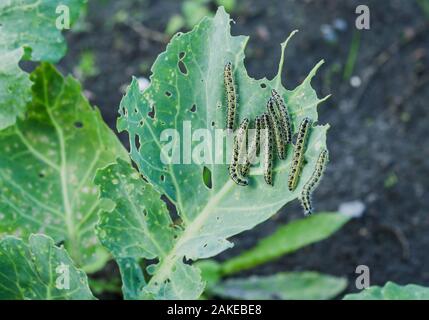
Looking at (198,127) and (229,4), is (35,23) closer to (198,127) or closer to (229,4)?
(198,127)

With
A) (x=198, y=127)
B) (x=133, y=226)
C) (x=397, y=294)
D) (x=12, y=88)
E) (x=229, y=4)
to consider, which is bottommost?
(x=397, y=294)

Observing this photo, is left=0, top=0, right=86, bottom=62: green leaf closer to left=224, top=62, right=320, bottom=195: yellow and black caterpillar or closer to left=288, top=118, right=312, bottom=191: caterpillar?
left=224, top=62, right=320, bottom=195: yellow and black caterpillar

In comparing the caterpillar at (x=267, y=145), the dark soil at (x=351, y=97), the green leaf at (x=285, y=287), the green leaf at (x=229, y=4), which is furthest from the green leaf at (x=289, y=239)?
the green leaf at (x=229, y=4)

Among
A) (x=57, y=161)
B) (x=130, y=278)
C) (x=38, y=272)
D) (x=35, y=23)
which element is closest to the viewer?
(x=38, y=272)

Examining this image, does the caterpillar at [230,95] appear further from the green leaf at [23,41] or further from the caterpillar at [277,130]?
the green leaf at [23,41]

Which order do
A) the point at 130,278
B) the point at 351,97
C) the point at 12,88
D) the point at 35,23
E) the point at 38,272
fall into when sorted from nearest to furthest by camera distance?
the point at 38,272 < the point at 130,278 < the point at 12,88 < the point at 35,23 < the point at 351,97

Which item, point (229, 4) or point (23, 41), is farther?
point (229, 4)

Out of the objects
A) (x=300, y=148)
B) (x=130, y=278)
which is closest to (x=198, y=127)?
(x=300, y=148)
